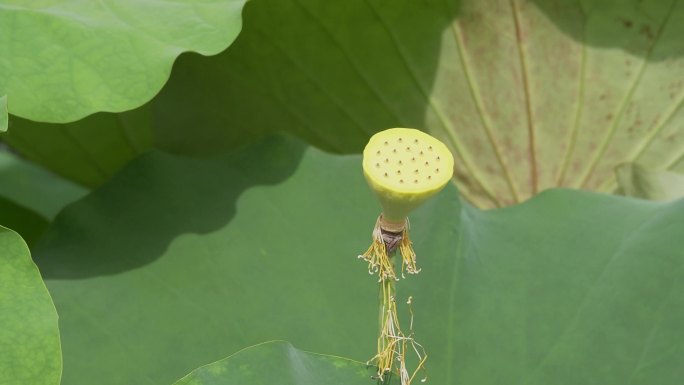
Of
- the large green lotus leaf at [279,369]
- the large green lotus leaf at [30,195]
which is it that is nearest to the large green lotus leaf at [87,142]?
the large green lotus leaf at [30,195]

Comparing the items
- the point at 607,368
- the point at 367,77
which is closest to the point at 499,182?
the point at 367,77

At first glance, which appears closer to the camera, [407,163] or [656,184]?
[407,163]

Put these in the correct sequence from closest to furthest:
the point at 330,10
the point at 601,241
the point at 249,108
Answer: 1. the point at 601,241
2. the point at 330,10
3. the point at 249,108

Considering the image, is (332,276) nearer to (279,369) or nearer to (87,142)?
(279,369)

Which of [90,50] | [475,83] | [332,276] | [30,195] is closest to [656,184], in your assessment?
[475,83]

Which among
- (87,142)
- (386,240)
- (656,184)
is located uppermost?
(386,240)

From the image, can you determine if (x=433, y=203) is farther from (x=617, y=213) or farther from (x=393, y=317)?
(x=393, y=317)

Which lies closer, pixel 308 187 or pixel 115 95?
pixel 115 95

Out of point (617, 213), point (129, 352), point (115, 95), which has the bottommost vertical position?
point (129, 352)

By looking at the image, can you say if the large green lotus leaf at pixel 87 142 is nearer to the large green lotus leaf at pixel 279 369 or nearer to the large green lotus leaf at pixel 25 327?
the large green lotus leaf at pixel 25 327

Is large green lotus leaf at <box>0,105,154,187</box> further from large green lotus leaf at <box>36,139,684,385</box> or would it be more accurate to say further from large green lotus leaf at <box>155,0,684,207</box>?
large green lotus leaf at <box>36,139,684,385</box>
